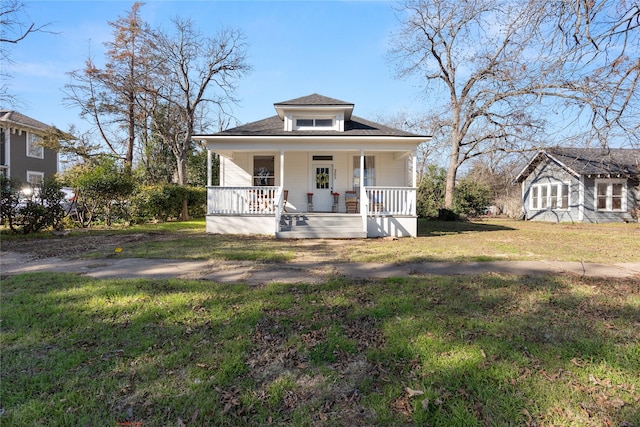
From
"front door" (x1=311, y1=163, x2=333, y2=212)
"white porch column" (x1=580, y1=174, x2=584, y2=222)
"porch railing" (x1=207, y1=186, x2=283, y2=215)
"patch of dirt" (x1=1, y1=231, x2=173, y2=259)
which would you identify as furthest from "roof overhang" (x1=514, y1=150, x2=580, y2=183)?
"patch of dirt" (x1=1, y1=231, x2=173, y2=259)

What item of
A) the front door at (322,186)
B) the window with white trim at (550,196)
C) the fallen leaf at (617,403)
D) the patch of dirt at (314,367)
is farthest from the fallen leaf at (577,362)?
the window with white trim at (550,196)

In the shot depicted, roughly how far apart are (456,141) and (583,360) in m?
22.0

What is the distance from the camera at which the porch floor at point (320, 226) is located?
11133 millimetres

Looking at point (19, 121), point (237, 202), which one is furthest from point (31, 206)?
point (19, 121)

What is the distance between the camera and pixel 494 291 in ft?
14.8

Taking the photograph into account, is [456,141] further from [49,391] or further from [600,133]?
[49,391]

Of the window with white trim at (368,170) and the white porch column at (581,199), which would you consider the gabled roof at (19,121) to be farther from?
the white porch column at (581,199)

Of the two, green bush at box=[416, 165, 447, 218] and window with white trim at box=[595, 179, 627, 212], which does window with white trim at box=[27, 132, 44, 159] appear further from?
window with white trim at box=[595, 179, 627, 212]

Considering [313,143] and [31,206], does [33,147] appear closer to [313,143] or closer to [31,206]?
[31,206]

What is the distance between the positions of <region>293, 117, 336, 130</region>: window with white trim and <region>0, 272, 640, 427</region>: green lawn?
34.9ft

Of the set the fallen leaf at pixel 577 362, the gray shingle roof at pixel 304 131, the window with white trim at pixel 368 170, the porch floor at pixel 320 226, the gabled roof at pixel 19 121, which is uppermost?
the gabled roof at pixel 19 121

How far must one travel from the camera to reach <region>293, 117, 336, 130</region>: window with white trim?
548 inches

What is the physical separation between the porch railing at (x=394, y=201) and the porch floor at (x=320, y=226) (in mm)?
786

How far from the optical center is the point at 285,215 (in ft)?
39.7
